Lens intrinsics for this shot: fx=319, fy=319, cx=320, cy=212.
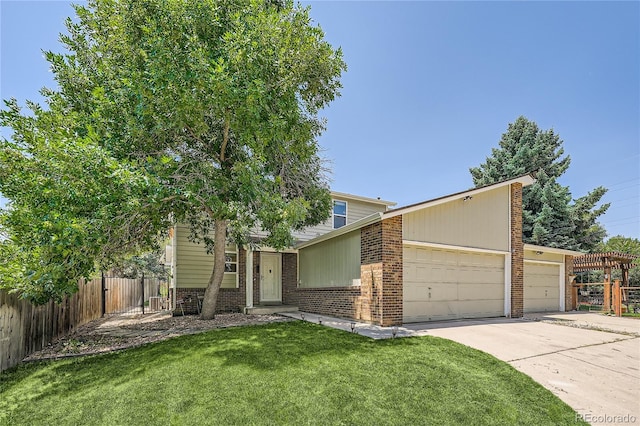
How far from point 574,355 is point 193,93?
31.7 feet

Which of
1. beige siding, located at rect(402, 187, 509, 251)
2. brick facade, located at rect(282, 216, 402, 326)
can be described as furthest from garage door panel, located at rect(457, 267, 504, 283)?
brick facade, located at rect(282, 216, 402, 326)

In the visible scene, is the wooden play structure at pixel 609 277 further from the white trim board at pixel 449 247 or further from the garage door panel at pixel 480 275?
the white trim board at pixel 449 247

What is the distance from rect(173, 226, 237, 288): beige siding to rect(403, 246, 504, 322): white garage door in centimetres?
723

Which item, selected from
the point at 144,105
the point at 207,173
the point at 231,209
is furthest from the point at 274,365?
the point at 144,105

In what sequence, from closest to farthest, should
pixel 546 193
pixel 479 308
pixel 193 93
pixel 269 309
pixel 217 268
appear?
pixel 193 93
pixel 217 268
pixel 479 308
pixel 269 309
pixel 546 193

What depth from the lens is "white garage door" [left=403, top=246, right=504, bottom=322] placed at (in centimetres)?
962

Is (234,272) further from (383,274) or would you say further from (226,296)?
(383,274)

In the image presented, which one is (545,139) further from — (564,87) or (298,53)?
(298,53)

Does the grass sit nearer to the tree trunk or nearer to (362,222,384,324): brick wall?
(362,222,384,324): brick wall

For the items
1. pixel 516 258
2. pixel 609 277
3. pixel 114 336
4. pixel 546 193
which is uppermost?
pixel 546 193

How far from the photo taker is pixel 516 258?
451 inches

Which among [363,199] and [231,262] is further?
[363,199]

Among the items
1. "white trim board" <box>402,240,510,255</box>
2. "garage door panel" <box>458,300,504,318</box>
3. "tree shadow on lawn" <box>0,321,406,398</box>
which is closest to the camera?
"tree shadow on lawn" <box>0,321,406,398</box>

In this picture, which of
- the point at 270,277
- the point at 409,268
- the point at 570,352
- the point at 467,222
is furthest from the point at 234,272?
the point at 570,352
